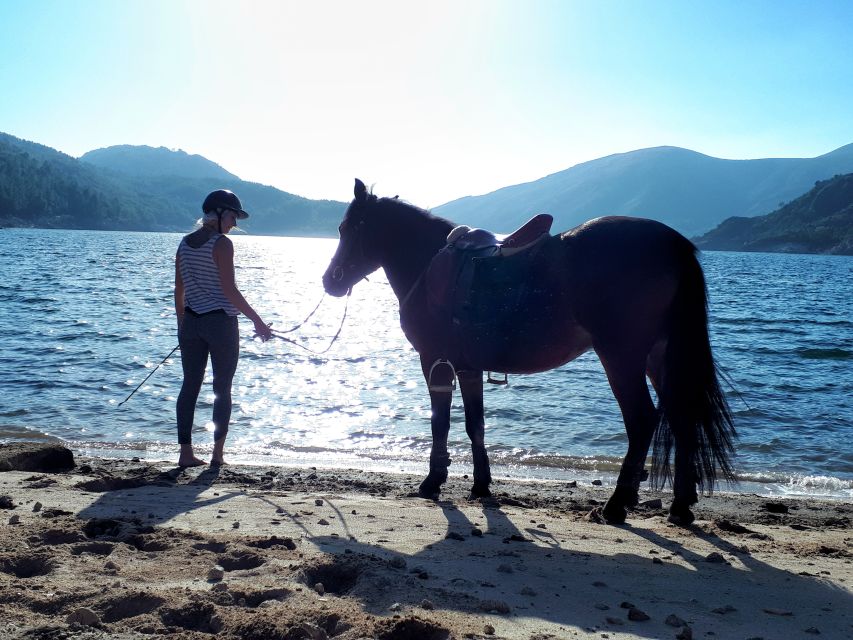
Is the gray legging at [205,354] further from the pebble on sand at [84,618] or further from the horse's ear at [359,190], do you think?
the pebble on sand at [84,618]

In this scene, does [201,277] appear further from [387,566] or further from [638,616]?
[638,616]

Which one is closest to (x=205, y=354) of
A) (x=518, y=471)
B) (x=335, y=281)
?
(x=335, y=281)

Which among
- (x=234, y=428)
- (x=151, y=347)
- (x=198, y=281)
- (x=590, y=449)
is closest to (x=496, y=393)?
(x=590, y=449)

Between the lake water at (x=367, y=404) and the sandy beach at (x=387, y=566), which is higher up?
the sandy beach at (x=387, y=566)

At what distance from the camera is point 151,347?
53.0 ft

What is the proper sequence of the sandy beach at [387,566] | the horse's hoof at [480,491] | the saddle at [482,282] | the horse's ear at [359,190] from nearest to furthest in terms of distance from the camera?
1. the sandy beach at [387,566]
2. the saddle at [482,282]
3. the horse's hoof at [480,491]
4. the horse's ear at [359,190]

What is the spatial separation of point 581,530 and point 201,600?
2802 millimetres

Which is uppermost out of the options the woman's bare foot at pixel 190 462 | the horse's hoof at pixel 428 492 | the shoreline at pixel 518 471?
the horse's hoof at pixel 428 492

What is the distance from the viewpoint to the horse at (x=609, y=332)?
490cm

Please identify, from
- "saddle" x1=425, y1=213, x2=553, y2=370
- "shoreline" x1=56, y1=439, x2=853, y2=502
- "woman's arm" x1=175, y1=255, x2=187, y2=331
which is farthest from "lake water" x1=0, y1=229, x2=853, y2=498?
"saddle" x1=425, y1=213, x2=553, y2=370

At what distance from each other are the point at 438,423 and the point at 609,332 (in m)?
1.71

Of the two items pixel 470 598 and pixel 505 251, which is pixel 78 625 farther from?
pixel 505 251

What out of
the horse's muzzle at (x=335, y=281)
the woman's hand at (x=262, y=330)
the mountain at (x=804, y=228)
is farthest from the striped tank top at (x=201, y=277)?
→ the mountain at (x=804, y=228)

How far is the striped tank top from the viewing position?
634 centimetres
